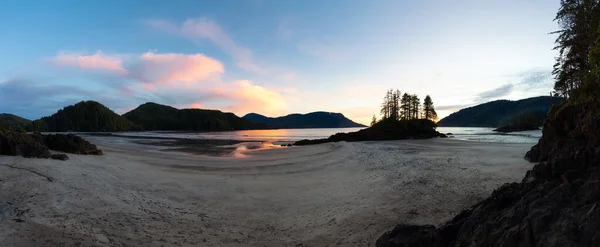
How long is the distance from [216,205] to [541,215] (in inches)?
343

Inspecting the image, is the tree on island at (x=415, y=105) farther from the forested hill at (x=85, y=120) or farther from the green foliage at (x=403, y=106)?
the forested hill at (x=85, y=120)

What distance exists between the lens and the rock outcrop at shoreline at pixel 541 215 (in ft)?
12.3

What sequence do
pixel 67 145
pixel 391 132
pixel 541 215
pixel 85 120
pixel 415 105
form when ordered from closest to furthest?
pixel 541 215 < pixel 67 145 < pixel 391 132 < pixel 415 105 < pixel 85 120

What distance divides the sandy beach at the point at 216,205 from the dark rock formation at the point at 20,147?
6.58ft

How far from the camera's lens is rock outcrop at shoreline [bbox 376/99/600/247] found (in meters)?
3.76

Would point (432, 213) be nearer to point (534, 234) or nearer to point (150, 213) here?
point (534, 234)

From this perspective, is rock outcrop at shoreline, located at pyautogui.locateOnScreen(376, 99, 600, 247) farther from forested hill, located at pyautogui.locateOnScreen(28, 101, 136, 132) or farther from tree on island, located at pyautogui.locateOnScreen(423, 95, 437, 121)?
forested hill, located at pyautogui.locateOnScreen(28, 101, 136, 132)

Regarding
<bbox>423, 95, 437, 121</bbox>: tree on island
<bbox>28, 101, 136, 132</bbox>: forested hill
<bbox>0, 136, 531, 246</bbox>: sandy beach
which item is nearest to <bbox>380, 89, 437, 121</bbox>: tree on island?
<bbox>423, 95, 437, 121</bbox>: tree on island

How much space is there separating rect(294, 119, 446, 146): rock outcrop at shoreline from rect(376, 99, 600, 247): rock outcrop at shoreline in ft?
143

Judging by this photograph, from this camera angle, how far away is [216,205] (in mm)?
9922

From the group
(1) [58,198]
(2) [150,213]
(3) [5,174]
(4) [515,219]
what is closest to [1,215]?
(1) [58,198]

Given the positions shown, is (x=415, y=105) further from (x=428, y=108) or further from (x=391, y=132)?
(x=391, y=132)

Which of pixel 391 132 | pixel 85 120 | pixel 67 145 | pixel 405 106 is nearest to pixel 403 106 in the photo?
pixel 405 106

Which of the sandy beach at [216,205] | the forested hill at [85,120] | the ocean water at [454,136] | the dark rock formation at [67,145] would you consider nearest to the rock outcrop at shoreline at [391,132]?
the ocean water at [454,136]
